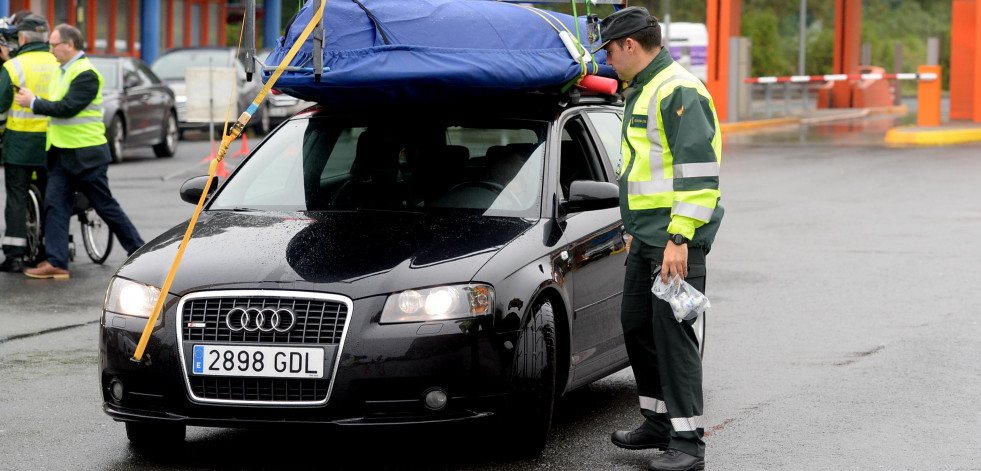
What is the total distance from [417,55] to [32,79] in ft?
18.2

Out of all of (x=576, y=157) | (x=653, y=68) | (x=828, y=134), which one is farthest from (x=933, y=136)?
(x=653, y=68)

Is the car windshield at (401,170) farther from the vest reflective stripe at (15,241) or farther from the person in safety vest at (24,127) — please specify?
the vest reflective stripe at (15,241)

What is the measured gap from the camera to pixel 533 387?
555cm

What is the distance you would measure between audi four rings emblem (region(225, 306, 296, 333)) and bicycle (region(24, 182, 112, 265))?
6253 millimetres

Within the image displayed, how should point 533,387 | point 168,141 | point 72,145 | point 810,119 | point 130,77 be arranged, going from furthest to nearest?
1. point 810,119
2. point 168,141
3. point 130,77
4. point 72,145
5. point 533,387

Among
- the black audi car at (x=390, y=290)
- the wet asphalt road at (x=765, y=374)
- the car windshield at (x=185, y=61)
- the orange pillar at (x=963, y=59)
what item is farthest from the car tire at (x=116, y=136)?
the orange pillar at (x=963, y=59)

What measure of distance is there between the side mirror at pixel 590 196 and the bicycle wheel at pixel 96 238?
6277 millimetres

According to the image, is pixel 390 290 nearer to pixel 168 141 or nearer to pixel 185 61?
pixel 168 141

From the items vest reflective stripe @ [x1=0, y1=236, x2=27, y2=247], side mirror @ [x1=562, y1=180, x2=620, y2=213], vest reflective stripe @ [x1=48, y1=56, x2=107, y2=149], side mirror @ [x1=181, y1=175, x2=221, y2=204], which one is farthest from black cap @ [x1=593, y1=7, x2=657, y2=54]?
vest reflective stripe @ [x1=0, y1=236, x2=27, y2=247]

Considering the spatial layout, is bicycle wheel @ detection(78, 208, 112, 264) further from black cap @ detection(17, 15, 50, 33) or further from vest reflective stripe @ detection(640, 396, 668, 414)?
vest reflective stripe @ detection(640, 396, 668, 414)

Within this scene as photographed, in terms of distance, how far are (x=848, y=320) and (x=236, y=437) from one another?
14.5 ft

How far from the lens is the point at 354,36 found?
632 cm

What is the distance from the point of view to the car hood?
5410 mm

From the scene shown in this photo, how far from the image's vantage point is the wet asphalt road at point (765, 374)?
5867 millimetres
